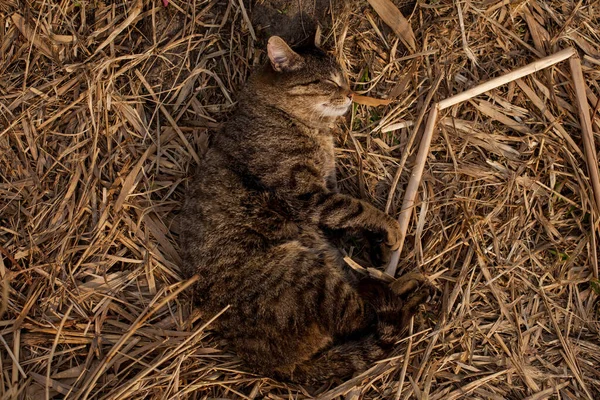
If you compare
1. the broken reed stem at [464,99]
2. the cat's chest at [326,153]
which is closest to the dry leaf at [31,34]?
the cat's chest at [326,153]

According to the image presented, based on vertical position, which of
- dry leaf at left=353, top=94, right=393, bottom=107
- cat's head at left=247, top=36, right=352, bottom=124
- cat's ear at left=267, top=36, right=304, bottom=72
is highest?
cat's ear at left=267, top=36, right=304, bottom=72

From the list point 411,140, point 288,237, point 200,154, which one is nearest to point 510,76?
point 411,140

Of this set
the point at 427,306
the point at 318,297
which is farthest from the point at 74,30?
the point at 427,306

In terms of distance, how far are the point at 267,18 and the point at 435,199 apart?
5.34 ft

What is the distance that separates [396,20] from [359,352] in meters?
2.10

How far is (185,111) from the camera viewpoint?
3.50 meters

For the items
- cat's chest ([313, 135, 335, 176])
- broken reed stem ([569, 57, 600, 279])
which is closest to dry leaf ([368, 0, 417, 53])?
cat's chest ([313, 135, 335, 176])

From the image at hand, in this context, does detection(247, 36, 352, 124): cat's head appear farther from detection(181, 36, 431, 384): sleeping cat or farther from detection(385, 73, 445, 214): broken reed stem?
detection(385, 73, 445, 214): broken reed stem

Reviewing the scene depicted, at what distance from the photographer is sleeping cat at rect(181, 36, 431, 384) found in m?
2.85

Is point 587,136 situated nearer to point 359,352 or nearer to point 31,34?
point 359,352

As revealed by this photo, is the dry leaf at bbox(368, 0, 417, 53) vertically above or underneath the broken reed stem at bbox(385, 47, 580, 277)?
above

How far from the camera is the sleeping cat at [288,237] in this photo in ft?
9.34

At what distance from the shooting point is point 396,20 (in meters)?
3.36

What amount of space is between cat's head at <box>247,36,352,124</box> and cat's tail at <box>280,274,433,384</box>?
1.22 metres
